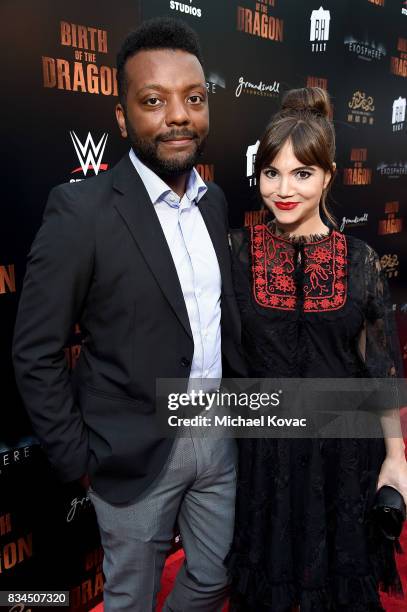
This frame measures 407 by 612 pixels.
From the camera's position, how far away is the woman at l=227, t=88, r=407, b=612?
1543 mm

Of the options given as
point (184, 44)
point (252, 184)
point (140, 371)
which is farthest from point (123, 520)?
point (252, 184)

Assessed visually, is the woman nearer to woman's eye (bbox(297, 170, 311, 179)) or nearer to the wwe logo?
woman's eye (bbox(297, 170, 311, 179))

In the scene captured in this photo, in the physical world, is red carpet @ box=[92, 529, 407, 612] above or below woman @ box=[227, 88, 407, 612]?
below

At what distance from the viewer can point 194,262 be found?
1465mm

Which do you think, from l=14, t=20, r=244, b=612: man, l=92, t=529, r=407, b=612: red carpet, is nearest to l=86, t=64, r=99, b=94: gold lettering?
l=14, t=20, r=244, b=612: man

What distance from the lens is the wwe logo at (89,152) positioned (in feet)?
6.48

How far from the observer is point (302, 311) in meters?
1.55

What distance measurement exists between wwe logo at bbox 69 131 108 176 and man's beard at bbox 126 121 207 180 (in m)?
0.63

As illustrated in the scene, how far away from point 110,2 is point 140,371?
1.41 meters

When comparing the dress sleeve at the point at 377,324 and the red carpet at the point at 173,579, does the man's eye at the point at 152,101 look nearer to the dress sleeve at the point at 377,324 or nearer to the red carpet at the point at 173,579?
the dress sleeve at the point at 377,324

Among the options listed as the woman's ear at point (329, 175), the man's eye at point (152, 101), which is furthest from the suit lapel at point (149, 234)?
the woman's ear at point (329, 175)

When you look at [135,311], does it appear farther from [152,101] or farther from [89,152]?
[89,152]

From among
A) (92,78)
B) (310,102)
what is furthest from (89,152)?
(310,102)

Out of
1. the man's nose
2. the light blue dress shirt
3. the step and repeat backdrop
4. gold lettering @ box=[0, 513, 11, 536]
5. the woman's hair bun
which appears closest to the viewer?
the man's nose
